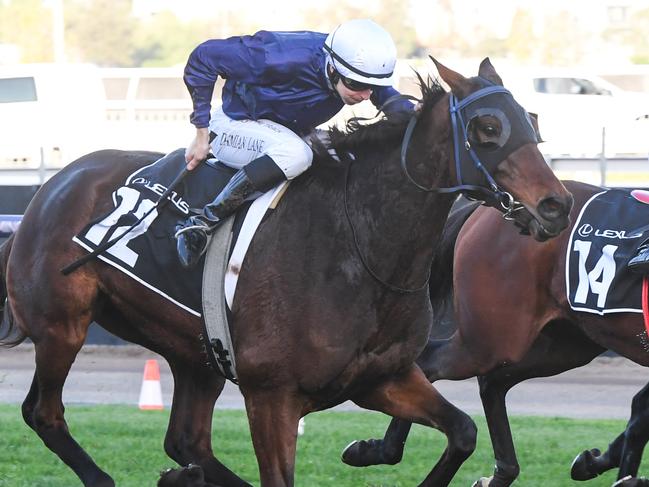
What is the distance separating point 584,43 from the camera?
221 ft

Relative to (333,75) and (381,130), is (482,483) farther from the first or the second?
(333,75)

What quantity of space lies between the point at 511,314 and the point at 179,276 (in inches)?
87.2

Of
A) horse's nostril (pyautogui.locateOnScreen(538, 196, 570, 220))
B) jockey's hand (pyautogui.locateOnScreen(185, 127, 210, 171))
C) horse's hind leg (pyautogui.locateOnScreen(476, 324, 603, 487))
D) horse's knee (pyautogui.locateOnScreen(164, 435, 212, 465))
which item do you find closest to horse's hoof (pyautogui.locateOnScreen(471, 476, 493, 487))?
horse's hind leg (pyautogui.locateOnScreen(476, 324, 603, 487))

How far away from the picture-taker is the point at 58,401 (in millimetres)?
6242

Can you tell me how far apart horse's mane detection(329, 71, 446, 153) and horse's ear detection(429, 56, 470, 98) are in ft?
0.45

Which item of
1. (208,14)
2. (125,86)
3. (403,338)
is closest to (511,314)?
(403,338)

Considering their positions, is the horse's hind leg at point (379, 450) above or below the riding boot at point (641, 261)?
below

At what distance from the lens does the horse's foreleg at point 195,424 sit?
618cm

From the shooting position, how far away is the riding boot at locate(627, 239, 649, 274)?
655 cm

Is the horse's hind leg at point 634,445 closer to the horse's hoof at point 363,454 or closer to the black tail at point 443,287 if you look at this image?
the black tail at point 443,287

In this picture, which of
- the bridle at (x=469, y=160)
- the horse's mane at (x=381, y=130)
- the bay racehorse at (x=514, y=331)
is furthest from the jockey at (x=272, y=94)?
the bay racehorse at (x=514, y=331)

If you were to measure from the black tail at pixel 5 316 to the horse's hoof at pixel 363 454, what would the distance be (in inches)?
65.2

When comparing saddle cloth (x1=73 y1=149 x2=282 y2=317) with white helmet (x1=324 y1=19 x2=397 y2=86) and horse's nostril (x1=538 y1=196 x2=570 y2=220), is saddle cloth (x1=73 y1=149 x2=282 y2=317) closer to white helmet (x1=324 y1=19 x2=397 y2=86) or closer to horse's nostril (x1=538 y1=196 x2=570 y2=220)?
white helmet (x1=324 y1=19 x2=397 y2=86)

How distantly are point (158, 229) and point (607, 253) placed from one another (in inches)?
94.6
